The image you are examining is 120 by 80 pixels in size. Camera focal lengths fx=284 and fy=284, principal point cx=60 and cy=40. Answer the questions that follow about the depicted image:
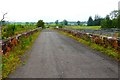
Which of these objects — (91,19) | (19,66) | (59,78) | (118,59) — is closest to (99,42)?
(118,59)

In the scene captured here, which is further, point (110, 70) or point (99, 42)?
point (99, 42)

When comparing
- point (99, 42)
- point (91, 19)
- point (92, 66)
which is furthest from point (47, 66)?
point (91, 19)

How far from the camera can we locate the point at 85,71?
10.0 meters

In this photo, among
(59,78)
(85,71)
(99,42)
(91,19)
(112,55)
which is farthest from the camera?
(91,19)

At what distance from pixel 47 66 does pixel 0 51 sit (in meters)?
3.56

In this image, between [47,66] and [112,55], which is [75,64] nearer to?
[47,66]

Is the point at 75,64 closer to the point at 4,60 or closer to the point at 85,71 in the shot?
the point at 85,71

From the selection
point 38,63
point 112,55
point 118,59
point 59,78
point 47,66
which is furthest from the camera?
point 112,55

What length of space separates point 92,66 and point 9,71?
328 centimetres

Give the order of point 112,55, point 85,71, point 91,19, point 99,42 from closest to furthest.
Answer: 1. point 85,71
2. point 112,55
3. point 99,42
4. point 91,19

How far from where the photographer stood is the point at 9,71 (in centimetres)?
1016

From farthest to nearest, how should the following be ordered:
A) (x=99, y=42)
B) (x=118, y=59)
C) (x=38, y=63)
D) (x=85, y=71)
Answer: (x=99, y=42), (x=118, y=59), (x=38, y=63), (x=85, y=71)

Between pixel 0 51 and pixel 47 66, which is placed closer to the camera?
pixel 47 66

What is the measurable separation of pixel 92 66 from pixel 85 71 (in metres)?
1.28
